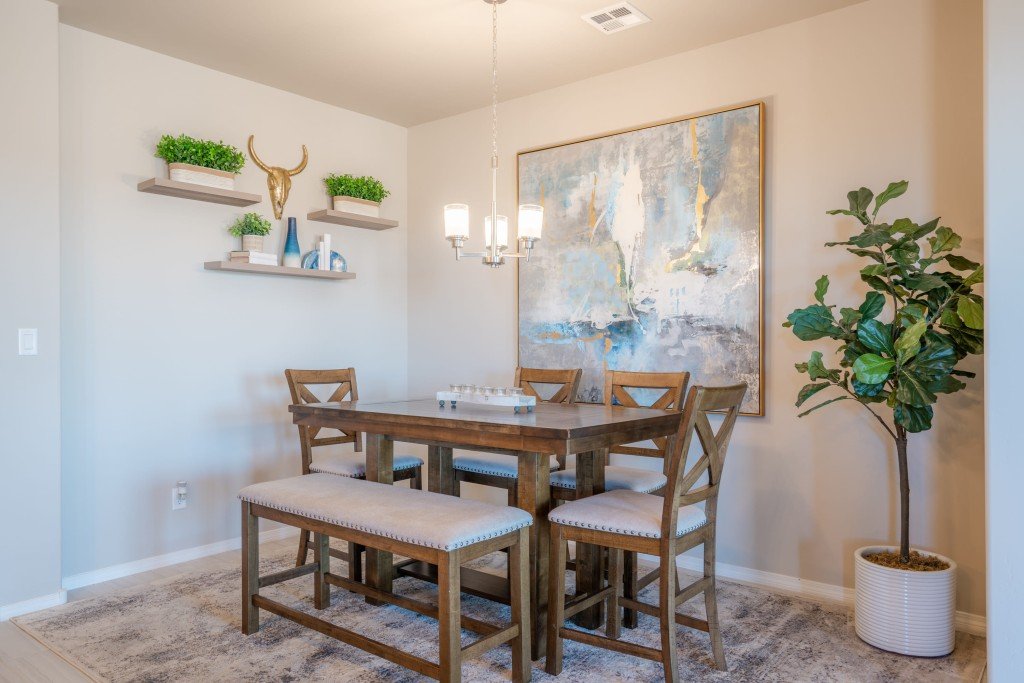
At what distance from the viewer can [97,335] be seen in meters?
3.37

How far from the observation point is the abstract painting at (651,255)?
3.34m

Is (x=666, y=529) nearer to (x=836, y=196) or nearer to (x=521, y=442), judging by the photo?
(x=521, y=442)

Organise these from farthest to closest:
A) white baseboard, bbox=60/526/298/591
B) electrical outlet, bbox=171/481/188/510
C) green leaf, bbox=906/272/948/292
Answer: electrical outlet, bbox=171/481/188/510
white baseboard, bbox=60/526/298/591
green leaf, bbox=906/272/948/292

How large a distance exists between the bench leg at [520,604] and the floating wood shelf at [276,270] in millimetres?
2368

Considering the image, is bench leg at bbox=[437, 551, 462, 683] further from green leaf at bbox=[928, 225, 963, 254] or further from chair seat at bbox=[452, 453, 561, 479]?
green leaf at bbox=[928, 225, 963, 254]

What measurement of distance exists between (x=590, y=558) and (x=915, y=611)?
1.19m

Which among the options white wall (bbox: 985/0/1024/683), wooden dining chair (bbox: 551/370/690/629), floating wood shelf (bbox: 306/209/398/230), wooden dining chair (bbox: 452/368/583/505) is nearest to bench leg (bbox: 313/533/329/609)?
wooden dining chair (bbox: 452/368/583/505)

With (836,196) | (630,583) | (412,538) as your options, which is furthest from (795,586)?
(412,538)

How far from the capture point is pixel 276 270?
391 cm

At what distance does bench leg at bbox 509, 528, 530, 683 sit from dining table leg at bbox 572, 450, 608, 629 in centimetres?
46

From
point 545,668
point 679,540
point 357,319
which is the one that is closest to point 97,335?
point 357,319

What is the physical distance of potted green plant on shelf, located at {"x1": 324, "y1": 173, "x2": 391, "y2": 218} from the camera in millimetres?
4262

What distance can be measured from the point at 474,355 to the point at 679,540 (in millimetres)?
2490

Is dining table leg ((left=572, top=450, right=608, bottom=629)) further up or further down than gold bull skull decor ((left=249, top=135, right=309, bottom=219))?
further down
